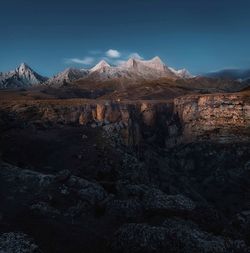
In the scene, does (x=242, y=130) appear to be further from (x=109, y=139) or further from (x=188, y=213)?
(x=188, y=213)

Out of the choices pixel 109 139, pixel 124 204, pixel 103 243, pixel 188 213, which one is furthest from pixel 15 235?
A: pixel 109 139

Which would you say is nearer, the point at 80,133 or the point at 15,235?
the point at 15,235

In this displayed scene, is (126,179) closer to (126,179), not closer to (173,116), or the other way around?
A: (126,179)

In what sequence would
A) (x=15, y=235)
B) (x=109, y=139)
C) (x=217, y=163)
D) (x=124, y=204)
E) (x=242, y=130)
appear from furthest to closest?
1. (x=242, y=130)
2. (x=217, y=163)
3. (x=109, y=139)
4. (x=124, y=204)
5. (x=15, y=235)

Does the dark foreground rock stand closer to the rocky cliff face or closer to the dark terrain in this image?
the dark terrain

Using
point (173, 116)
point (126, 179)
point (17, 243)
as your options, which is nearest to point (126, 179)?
point (126, 179)

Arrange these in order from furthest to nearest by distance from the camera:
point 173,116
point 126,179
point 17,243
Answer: point 173,116 < point 126,179 < point 17,243

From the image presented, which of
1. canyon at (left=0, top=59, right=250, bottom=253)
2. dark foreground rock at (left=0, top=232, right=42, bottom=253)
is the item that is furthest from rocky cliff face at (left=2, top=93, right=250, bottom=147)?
dark foreground rock at (left=0, top=232, right=42, bottom=253)
